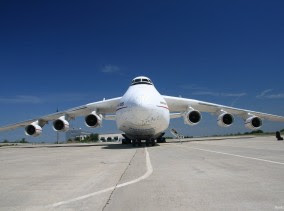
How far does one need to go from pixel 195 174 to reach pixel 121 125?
13.1m

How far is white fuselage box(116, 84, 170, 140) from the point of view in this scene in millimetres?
17225

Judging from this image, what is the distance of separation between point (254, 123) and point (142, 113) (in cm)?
1213

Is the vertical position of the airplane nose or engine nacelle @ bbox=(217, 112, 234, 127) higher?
the airplane nose

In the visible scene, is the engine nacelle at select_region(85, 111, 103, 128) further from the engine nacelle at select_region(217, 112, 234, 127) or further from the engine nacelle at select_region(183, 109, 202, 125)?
the engine nacelle at select_region(217, 112, 234, 127)

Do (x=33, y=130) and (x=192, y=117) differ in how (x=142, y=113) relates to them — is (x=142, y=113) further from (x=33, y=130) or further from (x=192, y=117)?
(x=33, y=130)

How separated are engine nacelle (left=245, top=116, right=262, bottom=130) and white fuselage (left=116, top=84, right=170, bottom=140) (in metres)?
8.71

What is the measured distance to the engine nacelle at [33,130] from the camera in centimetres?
2467

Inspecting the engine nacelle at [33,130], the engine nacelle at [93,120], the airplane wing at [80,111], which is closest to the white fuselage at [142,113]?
the engine nacelle at [93,120]

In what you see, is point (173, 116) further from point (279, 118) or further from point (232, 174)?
point (232, 174)

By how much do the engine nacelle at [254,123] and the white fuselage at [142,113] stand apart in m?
8.71

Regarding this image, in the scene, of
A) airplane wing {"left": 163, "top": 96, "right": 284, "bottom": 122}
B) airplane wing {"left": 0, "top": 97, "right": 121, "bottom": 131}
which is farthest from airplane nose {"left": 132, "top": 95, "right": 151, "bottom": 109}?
airplane wing {"left": 163, "top": 96, "right": 284, "bottom": 122}

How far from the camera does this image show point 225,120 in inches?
966

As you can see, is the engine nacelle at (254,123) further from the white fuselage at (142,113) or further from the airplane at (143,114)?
the white fuselage at (142,113)

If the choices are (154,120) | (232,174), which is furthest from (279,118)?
(232,174)
